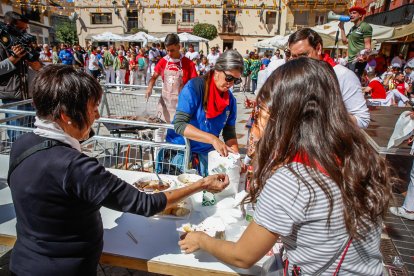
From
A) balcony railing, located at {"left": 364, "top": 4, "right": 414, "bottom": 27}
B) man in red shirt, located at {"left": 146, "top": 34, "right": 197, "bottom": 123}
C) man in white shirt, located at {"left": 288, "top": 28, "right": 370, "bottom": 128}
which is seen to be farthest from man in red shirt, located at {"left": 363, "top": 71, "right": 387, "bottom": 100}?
balcony railing, located at {"left": 364, "top": 4, "right": 414, "bottom": 27}

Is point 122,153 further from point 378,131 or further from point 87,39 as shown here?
point 87,39

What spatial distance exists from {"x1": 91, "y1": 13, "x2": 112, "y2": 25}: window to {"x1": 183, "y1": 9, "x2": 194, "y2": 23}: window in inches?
382

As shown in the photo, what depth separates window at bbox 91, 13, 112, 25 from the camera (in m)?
38.0

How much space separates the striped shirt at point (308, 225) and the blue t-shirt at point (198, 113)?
1402mm

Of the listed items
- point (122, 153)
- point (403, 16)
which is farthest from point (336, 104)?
point (403, 16)

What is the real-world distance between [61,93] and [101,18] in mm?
42214

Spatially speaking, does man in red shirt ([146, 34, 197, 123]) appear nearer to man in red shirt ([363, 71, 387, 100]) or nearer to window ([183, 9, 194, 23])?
man in red shirt ([363, 71, 387, 100])

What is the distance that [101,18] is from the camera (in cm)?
3831

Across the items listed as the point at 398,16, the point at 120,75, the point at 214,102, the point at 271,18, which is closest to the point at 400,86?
the point at 214,102

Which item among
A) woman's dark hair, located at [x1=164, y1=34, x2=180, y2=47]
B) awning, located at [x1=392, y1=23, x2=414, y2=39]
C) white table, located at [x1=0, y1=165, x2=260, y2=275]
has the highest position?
awning, located at [x1=392, y1=23, x2=414, y2=39]

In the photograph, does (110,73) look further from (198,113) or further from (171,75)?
(198,113)

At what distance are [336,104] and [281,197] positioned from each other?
37 centimetres

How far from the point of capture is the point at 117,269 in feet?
8.66

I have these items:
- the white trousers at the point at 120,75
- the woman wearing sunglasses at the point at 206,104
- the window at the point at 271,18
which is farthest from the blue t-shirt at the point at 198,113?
the window at the point at 271,18
